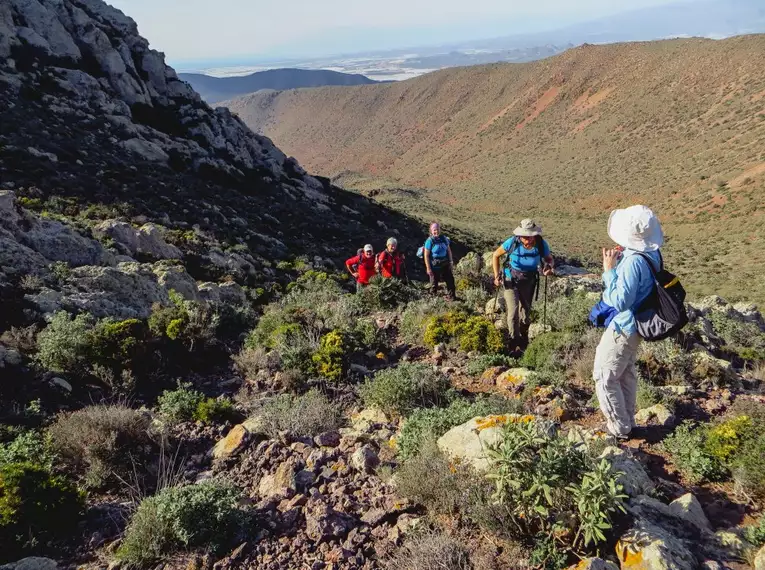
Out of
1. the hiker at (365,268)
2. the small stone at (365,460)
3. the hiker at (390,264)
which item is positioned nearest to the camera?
the small stone at (365,460)

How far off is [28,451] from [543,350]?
15.3 ft

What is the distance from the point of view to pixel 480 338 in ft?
18.2

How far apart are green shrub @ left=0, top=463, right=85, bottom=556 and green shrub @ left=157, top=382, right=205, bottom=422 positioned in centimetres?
115

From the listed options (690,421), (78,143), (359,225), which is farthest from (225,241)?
(690,421)

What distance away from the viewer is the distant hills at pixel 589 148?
30.0 metres

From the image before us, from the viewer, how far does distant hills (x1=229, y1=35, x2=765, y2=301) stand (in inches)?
1180

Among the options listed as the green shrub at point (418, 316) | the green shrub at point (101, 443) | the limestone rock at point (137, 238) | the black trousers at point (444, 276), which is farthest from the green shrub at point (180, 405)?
the limestone rock at point (137, 238)

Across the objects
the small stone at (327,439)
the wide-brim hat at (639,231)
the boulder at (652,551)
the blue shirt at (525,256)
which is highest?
the wide-brim hat at (639,231)

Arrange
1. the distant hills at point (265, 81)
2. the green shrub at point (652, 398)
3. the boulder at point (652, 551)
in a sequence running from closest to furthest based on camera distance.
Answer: the boulder at point (652, 551) → the green shrub at point (652, 398) → the distant hills at point (265, 81)

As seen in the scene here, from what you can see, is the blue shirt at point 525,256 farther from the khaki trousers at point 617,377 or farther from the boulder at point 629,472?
the boulder at point 629,472

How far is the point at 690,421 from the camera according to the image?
11.5ft

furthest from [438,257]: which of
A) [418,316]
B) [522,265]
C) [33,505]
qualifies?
[33,505]

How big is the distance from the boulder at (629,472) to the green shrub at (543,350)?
2165 millimetres

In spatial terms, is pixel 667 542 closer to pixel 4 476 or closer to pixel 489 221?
pixel 4 476
